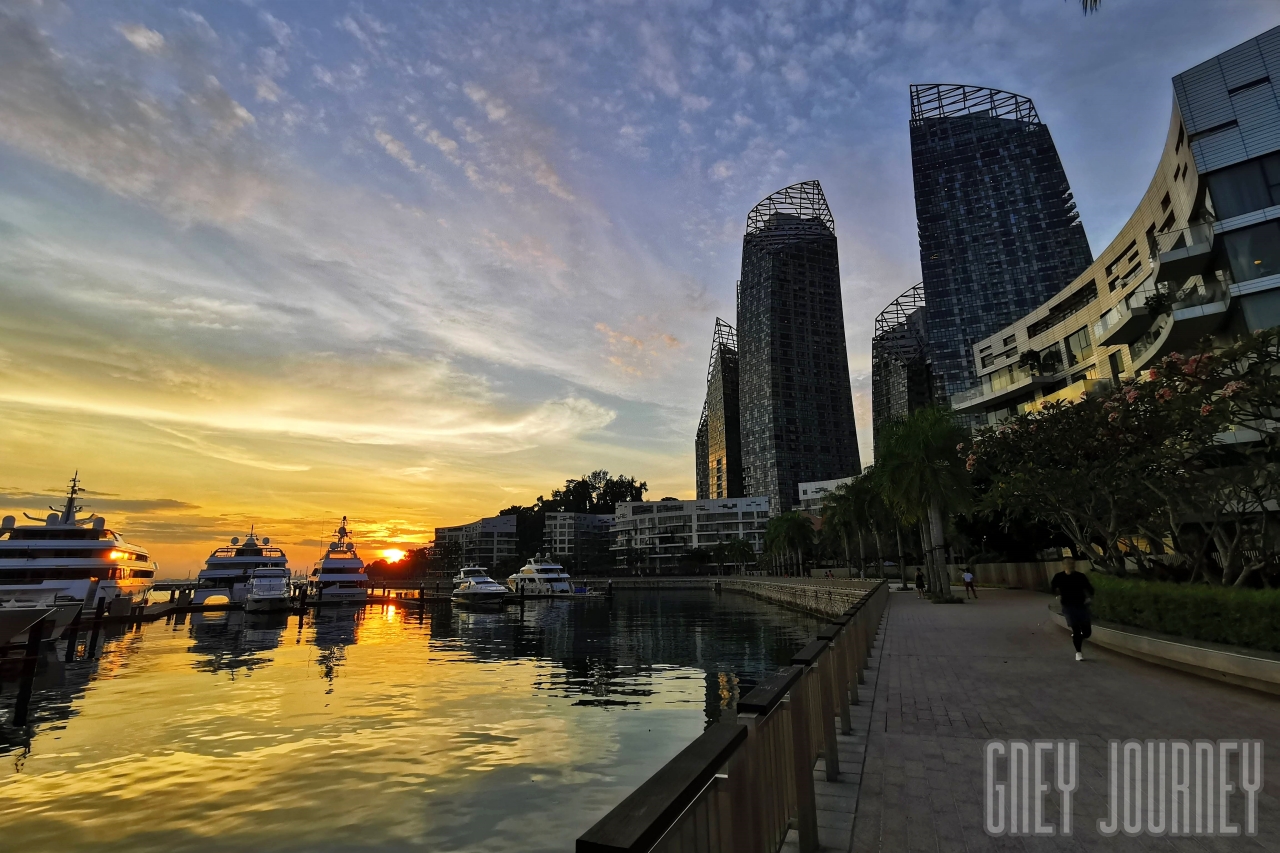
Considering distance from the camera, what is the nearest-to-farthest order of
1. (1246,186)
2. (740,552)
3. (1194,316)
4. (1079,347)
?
1. (1246,186)
2. (1194,316)
3. (1079,347)
4. (740,552)

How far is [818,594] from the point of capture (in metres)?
44.5

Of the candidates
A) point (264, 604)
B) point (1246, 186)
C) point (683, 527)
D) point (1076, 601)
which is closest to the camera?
point (1076, 601)

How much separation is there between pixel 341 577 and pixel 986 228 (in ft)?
454

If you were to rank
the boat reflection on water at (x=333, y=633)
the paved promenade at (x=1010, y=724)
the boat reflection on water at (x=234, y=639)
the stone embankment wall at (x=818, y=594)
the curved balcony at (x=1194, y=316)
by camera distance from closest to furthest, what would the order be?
the paved promenade at (x=1010, y=724) → the boat reflection on water at (x=333, y=633) → the boat reflection on water at (x=234, y=639) → the curved balcony at (x=1194, y=316) → the stone embankment wall at (x=818, y=594)

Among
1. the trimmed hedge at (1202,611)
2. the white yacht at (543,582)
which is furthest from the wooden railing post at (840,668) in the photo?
the white yacht at (543,582)

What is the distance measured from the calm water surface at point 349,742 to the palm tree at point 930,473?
36.1 ft

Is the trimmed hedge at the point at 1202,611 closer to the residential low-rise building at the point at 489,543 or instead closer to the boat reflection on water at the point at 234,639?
the boat reflection on water at the point at 234,639

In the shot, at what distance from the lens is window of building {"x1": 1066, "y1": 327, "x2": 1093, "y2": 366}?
4742cm

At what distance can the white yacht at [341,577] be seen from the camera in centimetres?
6607

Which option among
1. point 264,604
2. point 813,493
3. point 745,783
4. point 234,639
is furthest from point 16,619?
point 813,493

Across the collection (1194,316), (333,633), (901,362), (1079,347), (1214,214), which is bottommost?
(333,633)

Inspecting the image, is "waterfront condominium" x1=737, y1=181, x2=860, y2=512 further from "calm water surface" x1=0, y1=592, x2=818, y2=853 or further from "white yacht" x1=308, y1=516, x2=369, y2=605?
"calm water surface" x1=0, y1=592, x2=818, y2=853

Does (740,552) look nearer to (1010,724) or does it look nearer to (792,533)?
(792,533)

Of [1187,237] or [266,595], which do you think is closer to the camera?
[1187,237]
